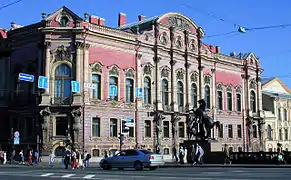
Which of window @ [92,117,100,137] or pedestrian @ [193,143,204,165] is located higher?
window @ [92,117,100,137]

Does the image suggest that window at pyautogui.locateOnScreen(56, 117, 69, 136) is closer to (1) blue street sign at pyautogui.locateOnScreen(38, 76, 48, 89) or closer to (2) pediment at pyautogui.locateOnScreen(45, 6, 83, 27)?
(1) blue street sign at pyautogui.locateOnScreen(38, 76, 48, 89)

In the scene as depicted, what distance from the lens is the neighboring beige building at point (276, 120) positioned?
236ft

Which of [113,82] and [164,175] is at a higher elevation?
[113,82]

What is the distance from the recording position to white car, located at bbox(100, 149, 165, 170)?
29.0 meters

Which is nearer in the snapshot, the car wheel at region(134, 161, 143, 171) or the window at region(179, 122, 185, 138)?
the car wheel at region(134, 161, 143, 171)

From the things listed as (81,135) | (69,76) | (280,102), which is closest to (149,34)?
(69,76)

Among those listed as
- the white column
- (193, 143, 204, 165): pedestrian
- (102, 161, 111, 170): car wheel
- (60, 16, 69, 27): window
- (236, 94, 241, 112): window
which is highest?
(60, 16, 69, 27): window

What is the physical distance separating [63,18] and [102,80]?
7303 millimetres

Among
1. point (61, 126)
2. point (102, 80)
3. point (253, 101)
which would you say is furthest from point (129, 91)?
point (253, 101)

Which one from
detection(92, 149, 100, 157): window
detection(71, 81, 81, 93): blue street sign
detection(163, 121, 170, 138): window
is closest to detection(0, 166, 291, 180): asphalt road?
detection(71, 81, 81, 93): blue street sign

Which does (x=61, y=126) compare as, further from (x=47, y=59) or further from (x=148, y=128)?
(x=148, y=128)

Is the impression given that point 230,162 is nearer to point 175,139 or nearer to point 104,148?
point 104,148

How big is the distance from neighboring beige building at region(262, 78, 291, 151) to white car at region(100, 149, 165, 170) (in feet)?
145

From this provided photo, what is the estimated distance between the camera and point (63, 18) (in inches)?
1767
